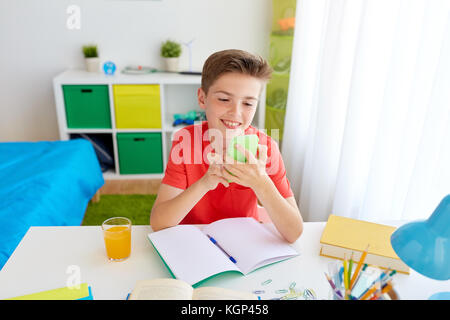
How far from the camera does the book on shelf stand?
2.13 ft

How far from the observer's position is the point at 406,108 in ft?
4.43

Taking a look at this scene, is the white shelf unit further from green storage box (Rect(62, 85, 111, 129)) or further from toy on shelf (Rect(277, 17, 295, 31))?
toy on shelf (Rect(277, 17, 295, 31))

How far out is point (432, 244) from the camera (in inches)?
27.5

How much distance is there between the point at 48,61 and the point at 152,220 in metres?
2.53

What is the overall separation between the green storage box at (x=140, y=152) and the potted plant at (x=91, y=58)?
567mm

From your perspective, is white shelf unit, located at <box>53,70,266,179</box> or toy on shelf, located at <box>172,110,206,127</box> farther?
toy on shelf, located at <box>172,110,206,127</box>

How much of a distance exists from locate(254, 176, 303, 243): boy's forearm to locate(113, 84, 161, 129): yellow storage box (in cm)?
197

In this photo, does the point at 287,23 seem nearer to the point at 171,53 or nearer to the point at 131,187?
the point at 171,53

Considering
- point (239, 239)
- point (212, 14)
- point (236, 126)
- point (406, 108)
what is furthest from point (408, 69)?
point (212, 14)

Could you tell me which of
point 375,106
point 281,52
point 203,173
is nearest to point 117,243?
point 203,173

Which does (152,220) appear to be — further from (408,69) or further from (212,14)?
(212,14)

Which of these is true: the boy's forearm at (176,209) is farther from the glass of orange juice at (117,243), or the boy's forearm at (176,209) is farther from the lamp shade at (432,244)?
the lamp shade at (432,244)

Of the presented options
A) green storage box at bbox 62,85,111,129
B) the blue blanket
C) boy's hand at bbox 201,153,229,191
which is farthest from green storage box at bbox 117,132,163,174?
boy's hand at bbox 201,153,229,191
